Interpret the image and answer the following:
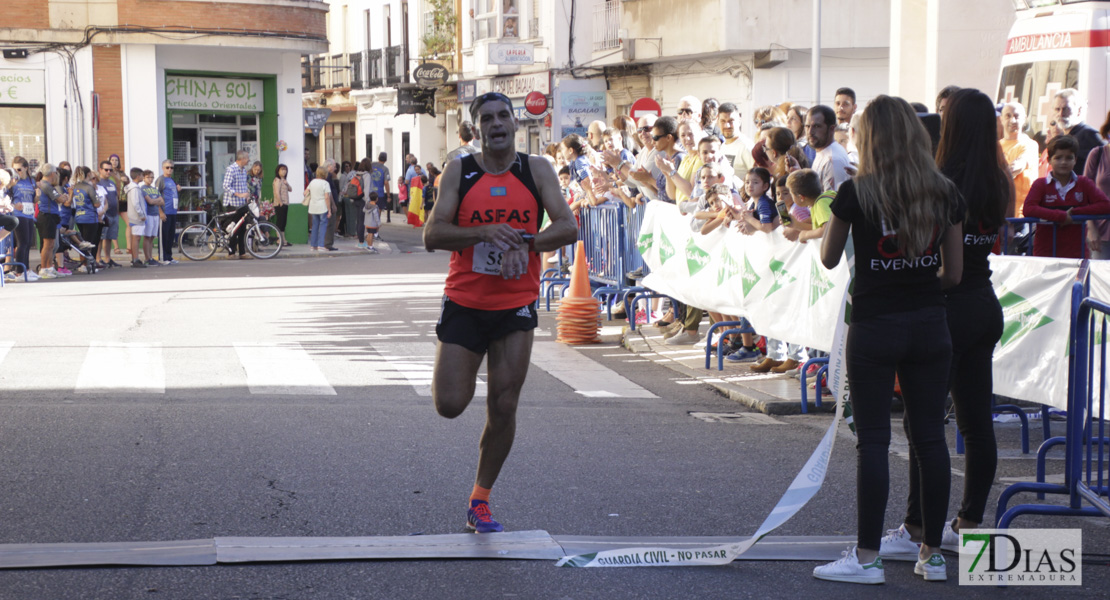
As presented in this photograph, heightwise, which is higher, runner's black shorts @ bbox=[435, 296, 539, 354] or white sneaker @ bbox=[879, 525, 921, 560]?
runner's black shorts @ bbox=[435, 296, 539, 354]

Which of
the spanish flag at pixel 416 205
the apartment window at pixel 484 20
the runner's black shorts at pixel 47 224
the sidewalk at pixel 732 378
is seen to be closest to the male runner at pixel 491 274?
the sidewalk at pixel 732 378

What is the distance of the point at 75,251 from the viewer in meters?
23.2

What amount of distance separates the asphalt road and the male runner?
0.66 metres

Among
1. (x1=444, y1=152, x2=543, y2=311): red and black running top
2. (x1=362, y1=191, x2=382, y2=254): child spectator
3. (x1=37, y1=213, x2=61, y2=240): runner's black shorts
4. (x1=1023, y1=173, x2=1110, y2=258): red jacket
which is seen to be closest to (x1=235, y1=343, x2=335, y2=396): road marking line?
(x1=444, y1=152, x2=543, y2=311): red and black running top

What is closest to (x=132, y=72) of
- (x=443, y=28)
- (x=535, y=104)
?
(x=535, y=104)

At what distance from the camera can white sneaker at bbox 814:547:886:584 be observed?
17.0 ft

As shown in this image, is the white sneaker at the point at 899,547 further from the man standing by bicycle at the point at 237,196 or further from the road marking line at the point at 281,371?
the man standing by bicycle at the point at 237,196

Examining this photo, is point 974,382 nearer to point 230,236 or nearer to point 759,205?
point 759,205

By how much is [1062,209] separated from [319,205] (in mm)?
20185

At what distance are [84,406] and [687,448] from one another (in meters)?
4.26

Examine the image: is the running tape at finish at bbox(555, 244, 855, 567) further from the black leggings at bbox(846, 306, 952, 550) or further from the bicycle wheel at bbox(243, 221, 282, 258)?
the bicycle wheel at bbox(243, 221, 282, 258)

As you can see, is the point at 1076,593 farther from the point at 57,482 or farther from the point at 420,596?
the point at 57,482

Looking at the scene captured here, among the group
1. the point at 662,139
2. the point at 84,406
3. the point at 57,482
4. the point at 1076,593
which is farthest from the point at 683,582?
the point at 662,139

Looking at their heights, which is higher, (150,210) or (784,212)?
(784,212)
